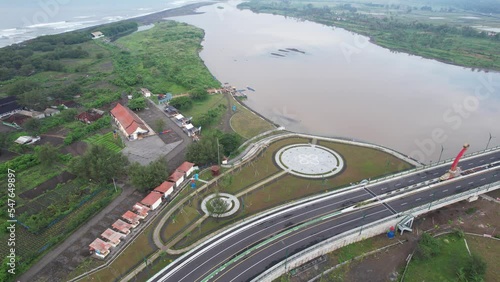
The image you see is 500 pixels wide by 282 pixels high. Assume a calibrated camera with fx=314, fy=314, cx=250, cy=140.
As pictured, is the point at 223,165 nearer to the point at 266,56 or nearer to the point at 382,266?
the point at 382,266

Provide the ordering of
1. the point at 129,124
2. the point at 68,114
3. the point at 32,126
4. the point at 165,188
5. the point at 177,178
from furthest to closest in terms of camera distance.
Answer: the point at 68,114, the point at 129,124, the point at 32,126, the point at 177,178, the point at 165,188

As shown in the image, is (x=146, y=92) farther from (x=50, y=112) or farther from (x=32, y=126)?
(x=32, y=126)

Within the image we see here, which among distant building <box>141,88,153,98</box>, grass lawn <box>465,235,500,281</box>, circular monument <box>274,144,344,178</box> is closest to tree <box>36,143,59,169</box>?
distant building <box>141,88,153,98</box>

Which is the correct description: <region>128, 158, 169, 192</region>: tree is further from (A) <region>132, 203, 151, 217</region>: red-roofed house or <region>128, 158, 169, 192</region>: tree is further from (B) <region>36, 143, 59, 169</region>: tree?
(B) <region>36, 143, 59, 169</region>: tree

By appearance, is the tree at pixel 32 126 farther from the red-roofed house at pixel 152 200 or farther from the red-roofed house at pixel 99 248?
the red-roofed house at pixel 99 248

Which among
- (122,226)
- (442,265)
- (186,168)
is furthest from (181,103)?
(442,265)

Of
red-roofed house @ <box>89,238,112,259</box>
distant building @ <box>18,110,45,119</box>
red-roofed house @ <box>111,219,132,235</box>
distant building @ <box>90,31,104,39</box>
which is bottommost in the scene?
red-roofed house @ <box>89,238,112,259</box>
